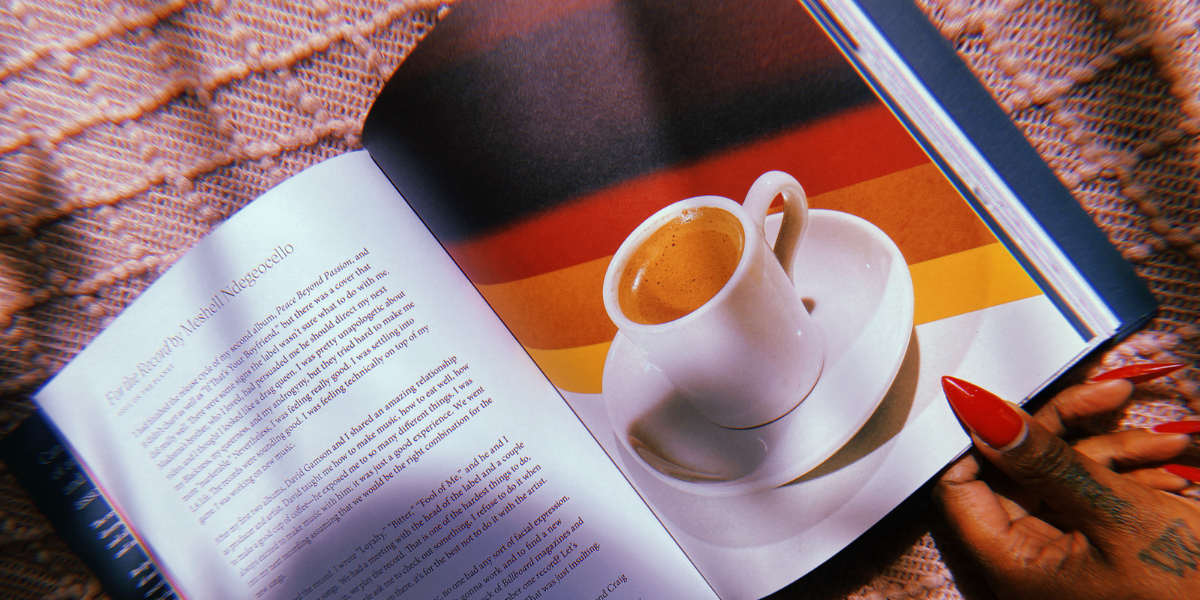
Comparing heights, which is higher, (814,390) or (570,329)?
(570,329)

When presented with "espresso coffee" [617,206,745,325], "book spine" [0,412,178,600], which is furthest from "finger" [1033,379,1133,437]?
"book spine" [0,412,178,600]

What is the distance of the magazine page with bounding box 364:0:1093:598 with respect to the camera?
31 centimetres

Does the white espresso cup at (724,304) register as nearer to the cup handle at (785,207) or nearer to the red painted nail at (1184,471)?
the cup handle at (785,207)

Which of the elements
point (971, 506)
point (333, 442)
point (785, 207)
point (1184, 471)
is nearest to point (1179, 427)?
point (1184, 471)

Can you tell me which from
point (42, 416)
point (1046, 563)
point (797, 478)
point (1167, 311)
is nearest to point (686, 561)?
point (797, 478)

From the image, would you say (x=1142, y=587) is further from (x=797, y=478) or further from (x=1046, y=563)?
(x=797, y=478)

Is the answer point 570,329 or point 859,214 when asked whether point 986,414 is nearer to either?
point 859,214

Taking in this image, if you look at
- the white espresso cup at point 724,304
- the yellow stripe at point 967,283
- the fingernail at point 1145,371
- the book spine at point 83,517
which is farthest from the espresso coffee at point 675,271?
the book spine at point 83,517

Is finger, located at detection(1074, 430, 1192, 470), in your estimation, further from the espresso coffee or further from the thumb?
the espresso coffee

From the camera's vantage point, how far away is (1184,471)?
0.32 m

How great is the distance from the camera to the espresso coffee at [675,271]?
0.32m

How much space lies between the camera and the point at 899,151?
326mm

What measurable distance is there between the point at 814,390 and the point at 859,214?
112mm

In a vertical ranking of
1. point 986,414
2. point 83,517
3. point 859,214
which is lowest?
point 986,414
